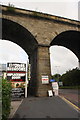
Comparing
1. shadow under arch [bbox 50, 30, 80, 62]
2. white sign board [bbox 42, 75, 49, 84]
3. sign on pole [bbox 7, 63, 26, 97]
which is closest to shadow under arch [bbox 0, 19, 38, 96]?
white sign board [bbox 42, 75, 49, 84]

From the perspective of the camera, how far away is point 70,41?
25.6 metres

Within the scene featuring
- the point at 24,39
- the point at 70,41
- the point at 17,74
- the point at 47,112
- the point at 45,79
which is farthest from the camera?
the point at 70,41

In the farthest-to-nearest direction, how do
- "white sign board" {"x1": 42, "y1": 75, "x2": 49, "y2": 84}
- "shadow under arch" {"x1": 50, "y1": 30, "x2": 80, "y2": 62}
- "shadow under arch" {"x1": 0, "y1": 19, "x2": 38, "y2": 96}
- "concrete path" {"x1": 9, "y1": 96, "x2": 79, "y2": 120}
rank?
"shadow under arch" {"x1": 50, "y1": 30, "x2": 80, "y2": 62}, "shadow under arch" {"x1": 0, "y1": 19, "x2": 38, "y2": 96}, "white sign board" {"x1": 42, "y1": 75, "x2": 49, "y2": 84}, "concrete path" {"x1": 9, "y1": 96, "x2": 79, "y2": 120}

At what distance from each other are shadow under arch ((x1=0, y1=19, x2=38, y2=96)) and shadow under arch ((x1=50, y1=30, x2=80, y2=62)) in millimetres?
5397

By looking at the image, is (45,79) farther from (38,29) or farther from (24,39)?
(24,39)

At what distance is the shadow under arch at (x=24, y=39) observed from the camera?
18.2 meters

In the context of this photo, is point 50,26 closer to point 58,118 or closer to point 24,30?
point 24,30

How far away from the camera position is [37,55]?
18.0 metres

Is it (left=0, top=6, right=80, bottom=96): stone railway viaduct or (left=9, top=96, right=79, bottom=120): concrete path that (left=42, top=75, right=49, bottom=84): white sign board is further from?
(left=9, top=96, right=79, bottom=120): concrete path

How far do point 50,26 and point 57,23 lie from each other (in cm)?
140

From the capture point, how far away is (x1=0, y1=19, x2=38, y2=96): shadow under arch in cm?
1816

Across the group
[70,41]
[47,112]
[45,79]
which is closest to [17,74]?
[45,79]

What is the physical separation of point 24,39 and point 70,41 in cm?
997

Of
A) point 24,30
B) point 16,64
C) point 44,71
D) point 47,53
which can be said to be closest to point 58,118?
point 16,64
